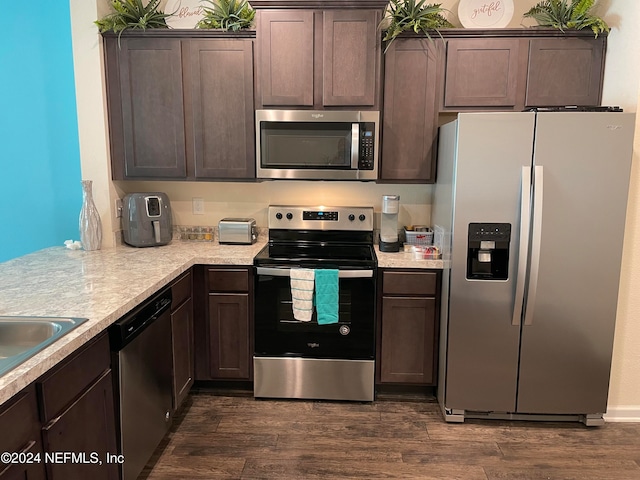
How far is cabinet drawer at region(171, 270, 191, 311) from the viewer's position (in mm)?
2371

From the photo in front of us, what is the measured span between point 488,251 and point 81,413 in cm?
202

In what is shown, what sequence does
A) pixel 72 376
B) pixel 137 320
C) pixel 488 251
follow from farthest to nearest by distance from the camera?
pixel 488 251 < pixel 137 320 < pixel 72 376

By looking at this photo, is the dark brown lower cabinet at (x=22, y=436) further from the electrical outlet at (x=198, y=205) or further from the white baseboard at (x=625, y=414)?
the white baseboard at (x=625, y=414)

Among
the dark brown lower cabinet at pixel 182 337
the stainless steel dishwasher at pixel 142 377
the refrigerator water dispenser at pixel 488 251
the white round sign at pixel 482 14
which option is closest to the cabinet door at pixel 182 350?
the dark brown lower cabinet at pixel 182 337

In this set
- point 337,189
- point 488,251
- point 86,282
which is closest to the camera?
point 86,282

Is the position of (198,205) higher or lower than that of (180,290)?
higher

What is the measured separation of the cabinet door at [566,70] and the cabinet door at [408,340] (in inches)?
57.6

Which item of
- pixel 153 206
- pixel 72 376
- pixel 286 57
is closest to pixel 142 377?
pixel 72 376

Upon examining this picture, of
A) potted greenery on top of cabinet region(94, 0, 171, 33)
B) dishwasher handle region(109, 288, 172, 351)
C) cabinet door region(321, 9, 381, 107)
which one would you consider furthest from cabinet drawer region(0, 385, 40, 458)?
potted greenery on top of cabinet region(94, 0, 171, 33)

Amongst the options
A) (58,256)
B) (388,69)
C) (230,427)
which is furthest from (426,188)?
(58,256)

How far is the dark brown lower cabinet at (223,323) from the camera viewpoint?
2707 millimetres

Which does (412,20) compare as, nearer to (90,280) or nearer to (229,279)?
(229,279)

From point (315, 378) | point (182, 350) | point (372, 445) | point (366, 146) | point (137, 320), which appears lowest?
point (372, 445)

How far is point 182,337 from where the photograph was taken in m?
2.54
